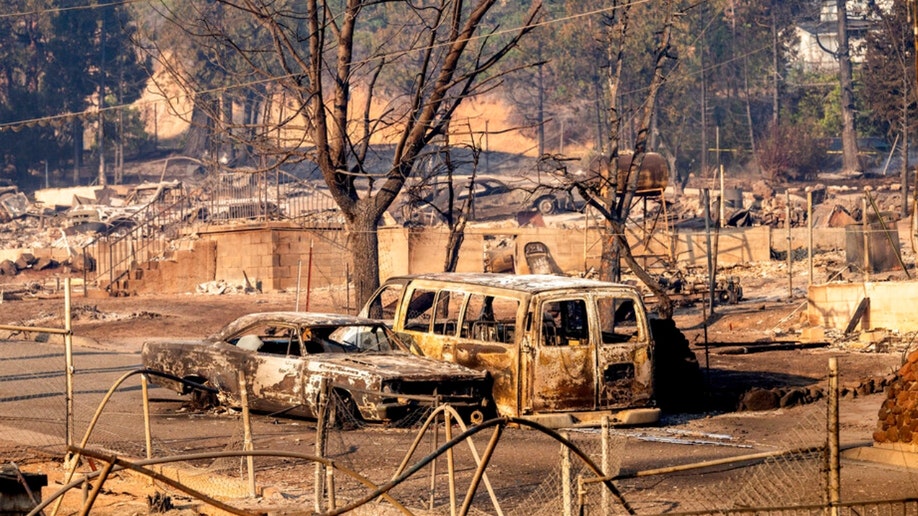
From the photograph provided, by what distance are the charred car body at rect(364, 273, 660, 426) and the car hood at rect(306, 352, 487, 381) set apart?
409mm

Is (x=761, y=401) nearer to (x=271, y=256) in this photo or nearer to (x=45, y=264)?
(x=271, y=256)

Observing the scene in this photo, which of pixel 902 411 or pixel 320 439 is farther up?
pixel 320 439

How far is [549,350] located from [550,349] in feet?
0.05

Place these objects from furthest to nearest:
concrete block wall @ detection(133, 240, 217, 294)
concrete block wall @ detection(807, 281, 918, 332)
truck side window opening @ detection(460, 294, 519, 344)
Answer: concrete block wall @ detection(133, 240, 217, 294) → concrete block wall @ detection(807, 281, 918, 332) → truck side window opening @ detection(460, 294, 519, 344)

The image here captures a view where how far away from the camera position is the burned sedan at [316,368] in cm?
1295

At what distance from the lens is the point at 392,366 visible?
43.5 feet

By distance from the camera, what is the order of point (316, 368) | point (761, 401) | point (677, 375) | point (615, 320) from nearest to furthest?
point (316, 368) → point (761, 401) → point (677, 375) → point (615, 320)

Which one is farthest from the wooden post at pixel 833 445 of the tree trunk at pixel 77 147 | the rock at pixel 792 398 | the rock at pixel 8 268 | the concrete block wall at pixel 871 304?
→ the tree trunk at pixel 77 147

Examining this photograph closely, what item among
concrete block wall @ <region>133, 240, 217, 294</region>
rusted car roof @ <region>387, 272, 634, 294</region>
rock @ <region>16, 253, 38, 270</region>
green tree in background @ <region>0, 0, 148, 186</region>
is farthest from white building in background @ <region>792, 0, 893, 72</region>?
rusted car roof @ <region>387, 272, 634, 294</region>

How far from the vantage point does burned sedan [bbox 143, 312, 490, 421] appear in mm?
12945

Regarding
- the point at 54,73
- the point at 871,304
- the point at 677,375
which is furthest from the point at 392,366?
the point at 54,73

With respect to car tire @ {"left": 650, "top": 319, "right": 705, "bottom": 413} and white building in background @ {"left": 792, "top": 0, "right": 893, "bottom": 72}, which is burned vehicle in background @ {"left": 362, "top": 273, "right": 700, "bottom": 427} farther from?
white building in background @ {"left": 792, "top": 0, "right": 893, "bottom": 72}

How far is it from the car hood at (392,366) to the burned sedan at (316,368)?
0.01 metres

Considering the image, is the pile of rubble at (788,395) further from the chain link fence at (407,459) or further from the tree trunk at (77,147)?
the tree trunk at (77,147)
